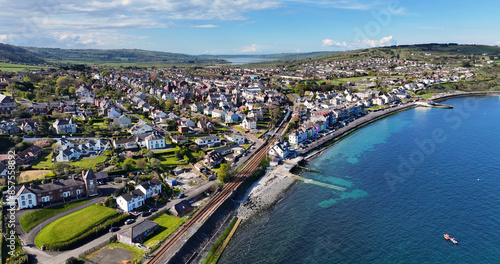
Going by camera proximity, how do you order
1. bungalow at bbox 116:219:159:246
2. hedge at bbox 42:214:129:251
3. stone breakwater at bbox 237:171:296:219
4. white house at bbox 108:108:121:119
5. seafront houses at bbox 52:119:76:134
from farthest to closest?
white house at bbox 108:108:121:119 → seafront houses at bbox 52:119:76:134 → stone breakwater at bbox 237:171:296:219 → bungalow at bbox 116:219:159:246 → hedge at bbox 42:214:129:251

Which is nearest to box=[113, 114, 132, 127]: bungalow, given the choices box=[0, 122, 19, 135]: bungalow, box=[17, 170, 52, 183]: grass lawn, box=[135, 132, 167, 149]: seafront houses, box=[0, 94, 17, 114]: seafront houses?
box=[135, 132, 167, 149]: seafront houses

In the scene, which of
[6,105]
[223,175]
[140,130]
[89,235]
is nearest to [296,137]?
[223,175]

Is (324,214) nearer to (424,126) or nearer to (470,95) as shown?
(424,126)

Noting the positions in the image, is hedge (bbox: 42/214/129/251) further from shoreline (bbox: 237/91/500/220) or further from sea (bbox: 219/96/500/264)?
shoreline (bbox: 237/91/500/220)

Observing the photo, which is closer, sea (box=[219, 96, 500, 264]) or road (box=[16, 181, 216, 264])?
road (box=[16, 181, 216, 264])

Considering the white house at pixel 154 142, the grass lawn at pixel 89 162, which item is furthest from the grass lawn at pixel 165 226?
the white house at pixel 154 142

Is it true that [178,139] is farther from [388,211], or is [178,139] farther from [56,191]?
[388,211]

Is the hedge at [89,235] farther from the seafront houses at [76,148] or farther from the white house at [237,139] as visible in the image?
the white house at [237,139]
